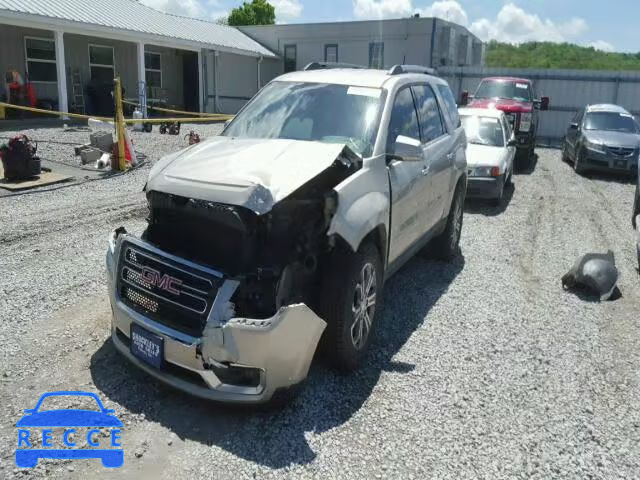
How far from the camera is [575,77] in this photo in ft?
68.5

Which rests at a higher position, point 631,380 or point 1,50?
point 1,50

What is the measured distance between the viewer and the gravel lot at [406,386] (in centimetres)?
298

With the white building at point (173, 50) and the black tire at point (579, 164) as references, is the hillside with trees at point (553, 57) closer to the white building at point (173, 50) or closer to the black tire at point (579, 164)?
the white building at point (173, 50)

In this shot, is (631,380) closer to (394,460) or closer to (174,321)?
(394,460)

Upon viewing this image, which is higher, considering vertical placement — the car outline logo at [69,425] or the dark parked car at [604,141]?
the dark parked car at [604,141]

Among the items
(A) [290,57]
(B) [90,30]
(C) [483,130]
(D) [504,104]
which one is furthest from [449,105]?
(A) [290,57]

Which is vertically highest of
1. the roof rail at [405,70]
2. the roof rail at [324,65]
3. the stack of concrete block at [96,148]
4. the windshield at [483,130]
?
the roof rail at [324,65]

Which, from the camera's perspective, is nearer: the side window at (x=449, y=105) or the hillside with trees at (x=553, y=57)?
the side window at (x=449, y=105)

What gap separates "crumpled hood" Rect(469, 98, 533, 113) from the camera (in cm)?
1434

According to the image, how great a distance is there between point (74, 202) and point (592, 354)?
279 inches

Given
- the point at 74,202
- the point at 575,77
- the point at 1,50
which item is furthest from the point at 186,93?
the point at 74,202

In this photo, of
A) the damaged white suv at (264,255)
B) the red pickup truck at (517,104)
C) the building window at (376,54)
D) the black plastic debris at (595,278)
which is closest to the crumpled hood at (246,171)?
the damaged white suv at (264,255)

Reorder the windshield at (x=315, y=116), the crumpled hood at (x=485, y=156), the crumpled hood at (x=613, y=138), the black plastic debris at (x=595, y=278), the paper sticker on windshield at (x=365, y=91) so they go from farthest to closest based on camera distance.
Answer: the crumpled hood at (x=613, y=138)
the crumpled hood at (x=485, y=156)
the black plastic debris at (x=595, y=278)
the paper sticker on windshield at (x=365, y=91)
the windshield at (x=315, y=116)

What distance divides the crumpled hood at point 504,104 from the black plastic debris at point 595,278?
30.8ft
